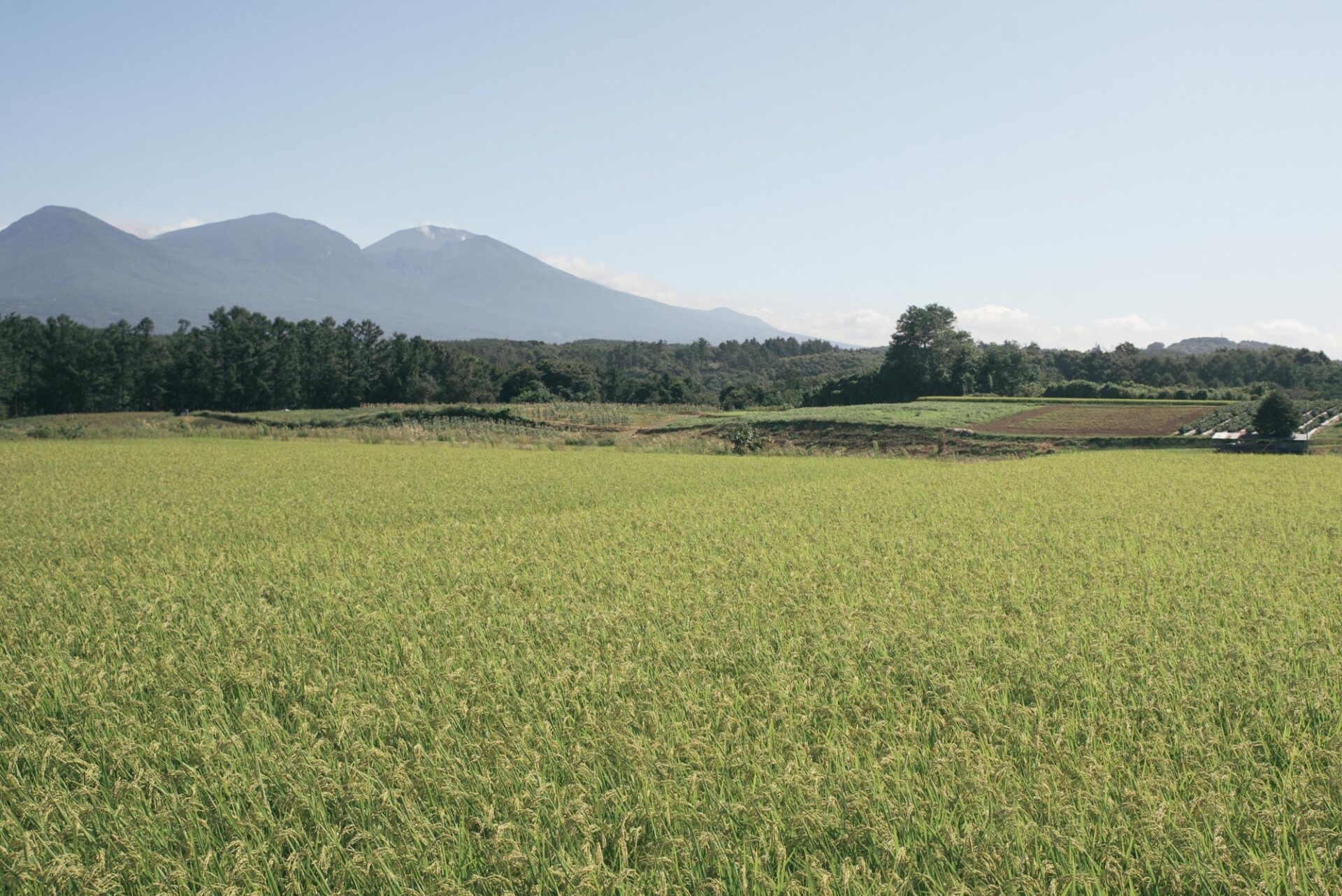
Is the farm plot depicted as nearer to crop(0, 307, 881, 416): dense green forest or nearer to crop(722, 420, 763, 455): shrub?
crop(722, 420, 763, 455): shrub

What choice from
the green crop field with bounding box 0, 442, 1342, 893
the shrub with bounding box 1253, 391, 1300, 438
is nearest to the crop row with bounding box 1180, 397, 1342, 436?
the shrub with bounding box 1253, 391, 1300, 438

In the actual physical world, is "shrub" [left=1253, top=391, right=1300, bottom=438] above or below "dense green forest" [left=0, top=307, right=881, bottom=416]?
below

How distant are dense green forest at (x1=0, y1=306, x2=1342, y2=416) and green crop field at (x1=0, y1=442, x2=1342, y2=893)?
6199 cm

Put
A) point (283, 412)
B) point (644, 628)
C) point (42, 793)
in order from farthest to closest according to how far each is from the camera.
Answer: point (283, 412) → point (644, 628) → point (42, 793)

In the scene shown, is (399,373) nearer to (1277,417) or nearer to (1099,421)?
(1099,421)

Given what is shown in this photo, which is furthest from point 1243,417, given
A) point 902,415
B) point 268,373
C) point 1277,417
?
point 268,373

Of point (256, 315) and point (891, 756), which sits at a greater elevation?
point (256, 315)

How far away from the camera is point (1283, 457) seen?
86.1 ft

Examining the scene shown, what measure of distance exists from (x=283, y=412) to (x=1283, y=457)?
61.4m

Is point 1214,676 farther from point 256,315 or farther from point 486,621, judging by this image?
point 256,315

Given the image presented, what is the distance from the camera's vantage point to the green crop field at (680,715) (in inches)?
128

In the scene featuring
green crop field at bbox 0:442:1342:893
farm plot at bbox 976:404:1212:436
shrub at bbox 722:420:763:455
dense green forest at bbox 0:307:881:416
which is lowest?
green crop field at bbox 0:442:1342:893

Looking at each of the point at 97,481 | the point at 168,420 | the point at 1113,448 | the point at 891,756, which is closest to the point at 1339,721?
the point at 891,756

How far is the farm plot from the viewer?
38.1m
